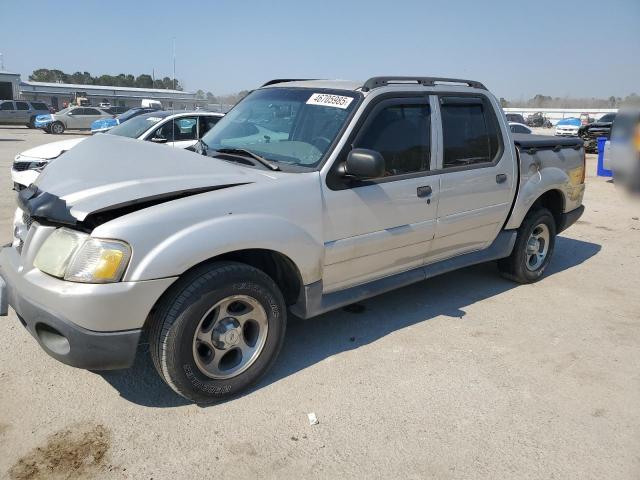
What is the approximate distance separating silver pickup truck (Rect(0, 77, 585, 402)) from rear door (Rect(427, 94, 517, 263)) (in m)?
0.02

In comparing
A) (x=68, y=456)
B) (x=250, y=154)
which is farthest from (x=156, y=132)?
(x=68, y=456)

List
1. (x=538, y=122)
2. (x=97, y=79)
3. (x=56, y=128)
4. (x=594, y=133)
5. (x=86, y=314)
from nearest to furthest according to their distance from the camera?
(x=86, y=314) < (x=594, y=133) < (x=56, y=128) < (x=538, y=122) < (x=97, y=79)

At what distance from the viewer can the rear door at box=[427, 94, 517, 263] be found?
13.6ft

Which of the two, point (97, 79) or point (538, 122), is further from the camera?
point (97, 79)

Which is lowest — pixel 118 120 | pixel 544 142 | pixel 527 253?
pixel 527 253

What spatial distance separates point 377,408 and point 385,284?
42.9 inches

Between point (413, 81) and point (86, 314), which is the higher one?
point (413, 81)

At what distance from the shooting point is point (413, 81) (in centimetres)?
404

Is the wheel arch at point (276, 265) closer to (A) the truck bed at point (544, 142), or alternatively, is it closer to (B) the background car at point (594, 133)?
(A) the truck bed at point (544, 142)

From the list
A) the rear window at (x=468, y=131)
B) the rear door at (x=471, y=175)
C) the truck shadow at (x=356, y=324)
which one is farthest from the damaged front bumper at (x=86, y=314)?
the rear window at (x=468, y=131)

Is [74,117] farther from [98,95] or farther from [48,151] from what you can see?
[98,95]

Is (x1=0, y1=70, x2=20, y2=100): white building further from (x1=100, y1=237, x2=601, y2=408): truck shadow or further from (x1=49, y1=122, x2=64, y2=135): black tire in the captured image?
(x1=100, y1=237, x2=601, y2=408): truck shadow

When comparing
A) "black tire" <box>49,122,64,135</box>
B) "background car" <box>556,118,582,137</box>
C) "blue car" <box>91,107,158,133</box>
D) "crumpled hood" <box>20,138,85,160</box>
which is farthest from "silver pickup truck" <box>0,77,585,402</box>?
"background car" <box>556,118,582,137</box>

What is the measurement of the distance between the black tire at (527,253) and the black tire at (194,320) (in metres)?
3.04
